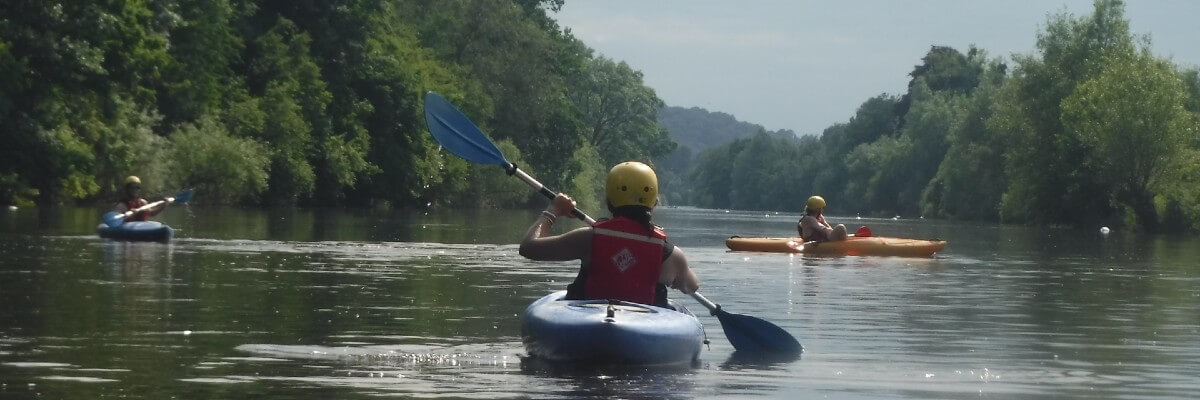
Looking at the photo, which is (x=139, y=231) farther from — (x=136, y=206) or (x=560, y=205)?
(x=560, y=205)

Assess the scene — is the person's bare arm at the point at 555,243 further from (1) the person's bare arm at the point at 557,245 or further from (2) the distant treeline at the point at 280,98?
(2) the distant treeline at the point at 280,98

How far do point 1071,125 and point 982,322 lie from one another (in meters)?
60.2

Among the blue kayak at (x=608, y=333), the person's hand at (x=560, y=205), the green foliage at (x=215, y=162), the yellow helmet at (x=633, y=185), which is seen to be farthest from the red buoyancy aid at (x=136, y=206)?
the green foliage at (x=215, y=162)

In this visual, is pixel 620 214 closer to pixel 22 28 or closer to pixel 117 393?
pixel 117 393

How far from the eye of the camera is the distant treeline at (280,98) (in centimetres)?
4703

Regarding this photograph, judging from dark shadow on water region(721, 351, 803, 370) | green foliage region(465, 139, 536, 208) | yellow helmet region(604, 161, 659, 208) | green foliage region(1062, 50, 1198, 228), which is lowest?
dark shadow on water region(721, 351, 803, 370)

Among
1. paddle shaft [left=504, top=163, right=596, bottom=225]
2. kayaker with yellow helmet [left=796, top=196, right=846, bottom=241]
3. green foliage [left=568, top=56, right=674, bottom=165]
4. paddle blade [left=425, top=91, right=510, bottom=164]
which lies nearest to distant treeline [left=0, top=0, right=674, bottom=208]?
green foliage [left=568, top=56, right=674, bottom=165]

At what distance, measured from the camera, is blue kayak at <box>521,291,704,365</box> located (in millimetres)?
10992

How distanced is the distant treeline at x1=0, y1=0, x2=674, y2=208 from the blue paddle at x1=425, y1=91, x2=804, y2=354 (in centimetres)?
3343

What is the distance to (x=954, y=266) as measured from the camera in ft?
99.7

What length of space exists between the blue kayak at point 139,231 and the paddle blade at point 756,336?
16.6 metres

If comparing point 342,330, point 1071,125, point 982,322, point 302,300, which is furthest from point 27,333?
point 1071,125

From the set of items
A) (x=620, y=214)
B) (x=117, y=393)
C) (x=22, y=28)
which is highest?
(x=22, y=28)

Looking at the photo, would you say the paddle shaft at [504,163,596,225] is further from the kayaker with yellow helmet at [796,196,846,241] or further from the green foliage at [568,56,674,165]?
the green foliage at [568,56,674,165]
